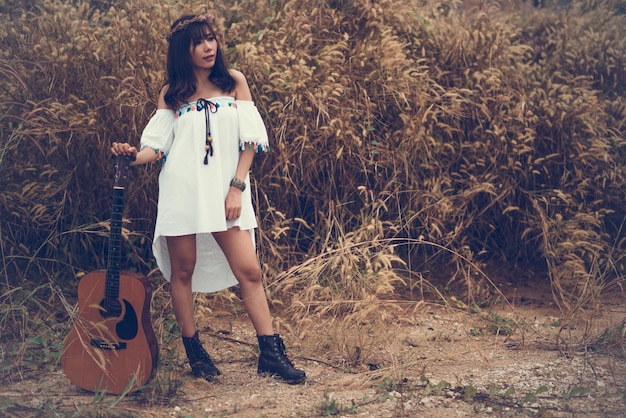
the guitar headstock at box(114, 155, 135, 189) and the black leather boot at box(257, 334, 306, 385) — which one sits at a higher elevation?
the guitar headstock at box(114, 155, 135, 189)

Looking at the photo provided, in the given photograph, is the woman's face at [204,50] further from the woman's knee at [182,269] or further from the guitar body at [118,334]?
the guitar body at [118,334]

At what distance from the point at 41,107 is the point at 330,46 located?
193 cm

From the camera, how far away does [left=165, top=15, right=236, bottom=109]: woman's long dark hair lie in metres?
3.38

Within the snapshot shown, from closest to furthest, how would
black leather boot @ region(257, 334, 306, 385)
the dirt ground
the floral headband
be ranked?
the dirt ground < the floral headband < black leather boot @ region(257, 334, 306, 385)

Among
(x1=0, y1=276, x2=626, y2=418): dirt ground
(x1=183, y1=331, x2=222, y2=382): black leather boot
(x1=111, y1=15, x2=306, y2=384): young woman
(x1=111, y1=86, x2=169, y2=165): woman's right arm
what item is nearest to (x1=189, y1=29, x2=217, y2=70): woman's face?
(x1=111, y1=15, x2=306, y2=384): young woman

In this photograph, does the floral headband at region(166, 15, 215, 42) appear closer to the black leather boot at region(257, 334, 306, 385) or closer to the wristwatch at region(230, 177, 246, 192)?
the wristwatch at region(230, 177, 246, 192)

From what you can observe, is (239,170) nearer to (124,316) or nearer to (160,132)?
(160,132)

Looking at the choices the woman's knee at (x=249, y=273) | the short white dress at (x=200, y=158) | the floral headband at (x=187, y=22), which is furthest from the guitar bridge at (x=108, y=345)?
the floral headband at (x=187, y=22)

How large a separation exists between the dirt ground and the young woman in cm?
25

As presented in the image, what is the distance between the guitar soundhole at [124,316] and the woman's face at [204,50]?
3.74ft

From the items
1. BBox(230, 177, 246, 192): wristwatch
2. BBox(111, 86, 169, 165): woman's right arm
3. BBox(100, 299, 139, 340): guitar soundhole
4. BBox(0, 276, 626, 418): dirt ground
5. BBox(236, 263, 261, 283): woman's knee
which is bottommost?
BBox(0, 276, 626, 418): dirt ground

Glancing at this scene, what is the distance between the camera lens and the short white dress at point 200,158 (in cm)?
334

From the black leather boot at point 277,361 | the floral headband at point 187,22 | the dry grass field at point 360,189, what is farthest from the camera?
the dry grass field at point 360,189

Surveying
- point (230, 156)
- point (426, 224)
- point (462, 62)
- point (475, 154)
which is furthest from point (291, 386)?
point (462, 62)
